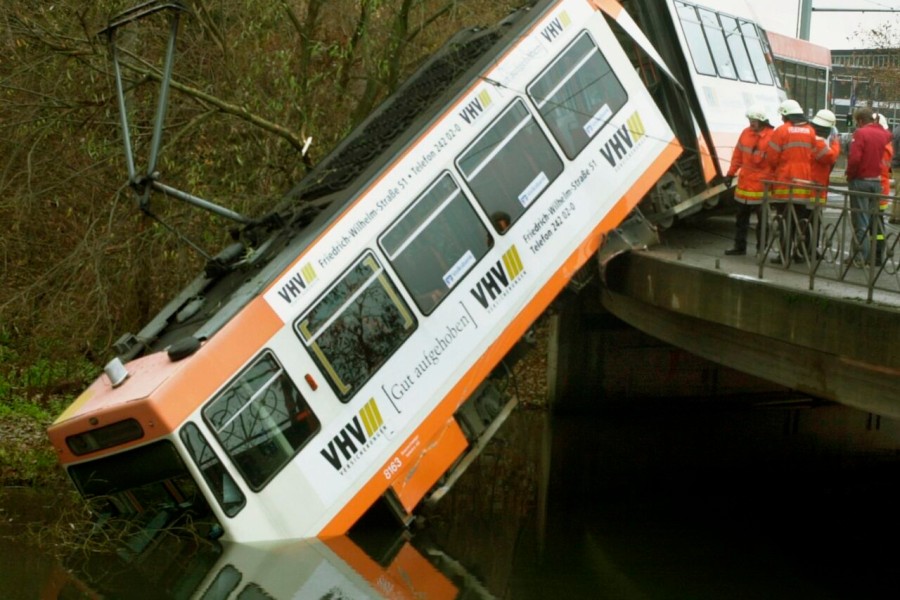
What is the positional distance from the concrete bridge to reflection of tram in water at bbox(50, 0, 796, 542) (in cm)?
113

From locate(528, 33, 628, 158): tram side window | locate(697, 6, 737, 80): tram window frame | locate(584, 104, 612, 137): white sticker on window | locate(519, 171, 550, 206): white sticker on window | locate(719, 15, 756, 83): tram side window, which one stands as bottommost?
locate(719, 15, 756, 83): tram side window

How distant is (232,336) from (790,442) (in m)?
13.0

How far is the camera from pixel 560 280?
12.8 m

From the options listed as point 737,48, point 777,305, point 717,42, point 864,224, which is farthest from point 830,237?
point 737,48

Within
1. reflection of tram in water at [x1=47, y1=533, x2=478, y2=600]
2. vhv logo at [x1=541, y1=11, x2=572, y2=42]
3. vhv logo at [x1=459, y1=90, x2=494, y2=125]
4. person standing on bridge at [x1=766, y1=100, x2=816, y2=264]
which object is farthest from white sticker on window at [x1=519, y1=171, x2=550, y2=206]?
reflection of tram in water at [x1=47, y1=533, x2=478, y2=600]

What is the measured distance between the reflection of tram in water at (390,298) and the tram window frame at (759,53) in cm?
527

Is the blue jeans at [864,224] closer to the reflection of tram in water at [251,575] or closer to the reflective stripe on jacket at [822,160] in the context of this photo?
the reflective stripe on jacket at [822,160]

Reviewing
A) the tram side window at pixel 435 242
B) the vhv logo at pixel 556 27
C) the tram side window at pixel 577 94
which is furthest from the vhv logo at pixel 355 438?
the vhv logo at pixel 556 27

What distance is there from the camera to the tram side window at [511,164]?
40.3 ft

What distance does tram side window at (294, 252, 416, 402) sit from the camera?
1117 cm

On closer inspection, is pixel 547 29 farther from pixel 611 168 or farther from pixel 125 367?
pixel 125 367

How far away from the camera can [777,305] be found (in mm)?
11758

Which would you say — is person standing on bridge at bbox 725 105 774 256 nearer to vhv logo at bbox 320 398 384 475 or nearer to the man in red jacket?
the man in red jacket

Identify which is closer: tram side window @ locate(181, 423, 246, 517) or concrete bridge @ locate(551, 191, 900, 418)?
tram side window @ locate(181, 423, 246, 517)
